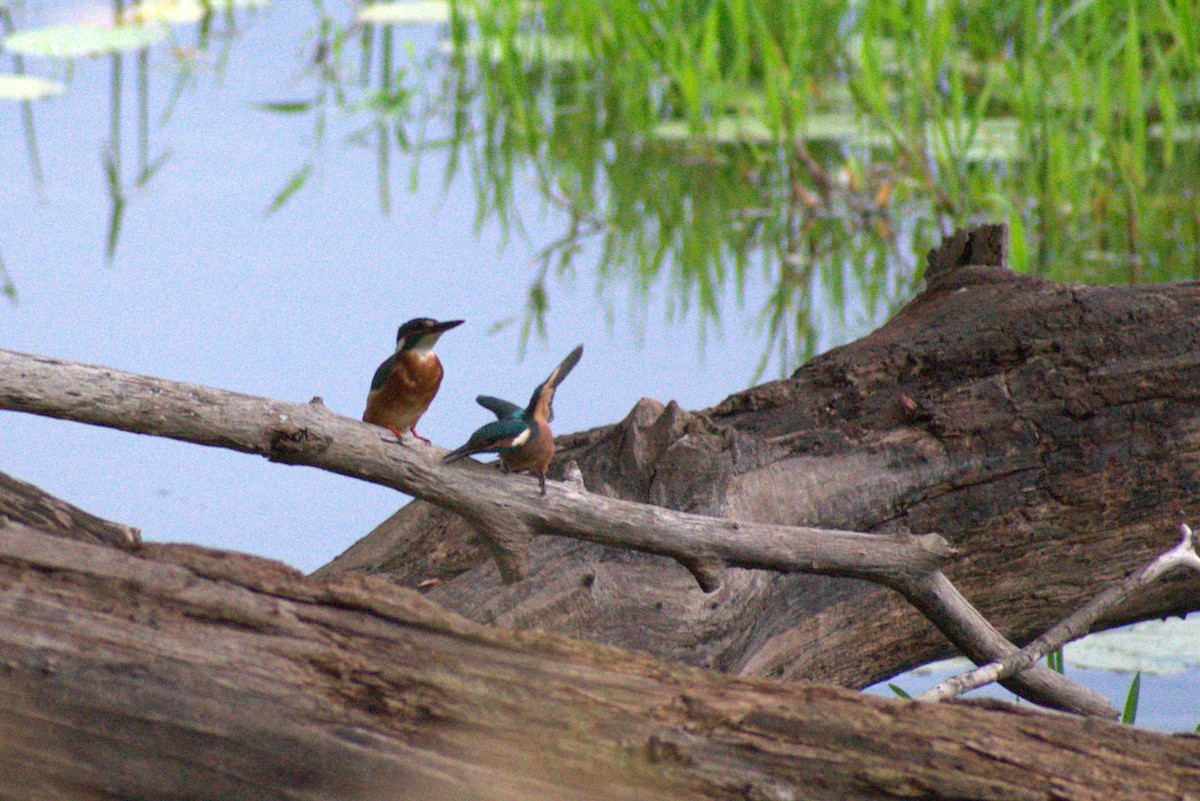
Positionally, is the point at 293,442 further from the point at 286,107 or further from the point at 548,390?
the point at 286,107

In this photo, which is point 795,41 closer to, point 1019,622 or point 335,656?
point 1019,622

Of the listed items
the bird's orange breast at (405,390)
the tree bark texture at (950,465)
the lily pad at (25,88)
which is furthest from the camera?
the lily pad at (25,88)

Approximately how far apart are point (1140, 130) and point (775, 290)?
113cm

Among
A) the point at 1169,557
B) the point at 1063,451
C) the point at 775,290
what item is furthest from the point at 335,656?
the point at 775,290

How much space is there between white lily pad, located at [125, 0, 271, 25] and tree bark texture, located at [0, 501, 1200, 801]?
5381 mm

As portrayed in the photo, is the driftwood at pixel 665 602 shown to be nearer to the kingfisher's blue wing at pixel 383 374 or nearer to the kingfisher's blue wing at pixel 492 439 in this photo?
the kingfisher's blue wing at pixel 492 439

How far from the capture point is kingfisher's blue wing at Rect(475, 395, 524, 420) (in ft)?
5.16

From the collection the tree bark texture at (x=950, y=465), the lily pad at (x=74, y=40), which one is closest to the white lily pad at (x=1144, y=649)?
the tree bark texture at (x=950, y=465)

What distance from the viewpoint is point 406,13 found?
6.19 metres

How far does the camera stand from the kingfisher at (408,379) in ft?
5.44

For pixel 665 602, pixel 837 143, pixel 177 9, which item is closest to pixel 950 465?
pixel 665 602

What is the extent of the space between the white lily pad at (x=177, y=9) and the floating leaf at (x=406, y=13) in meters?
0.65

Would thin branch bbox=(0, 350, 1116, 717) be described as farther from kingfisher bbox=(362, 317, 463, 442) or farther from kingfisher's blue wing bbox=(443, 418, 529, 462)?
kingfisher bbox=(362, 317, 463, 442)

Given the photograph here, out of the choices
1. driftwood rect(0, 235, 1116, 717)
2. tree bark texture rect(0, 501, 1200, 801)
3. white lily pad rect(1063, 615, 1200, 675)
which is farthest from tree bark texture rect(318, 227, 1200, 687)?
tree bark texture rect(0, 501, 1200, 801)
